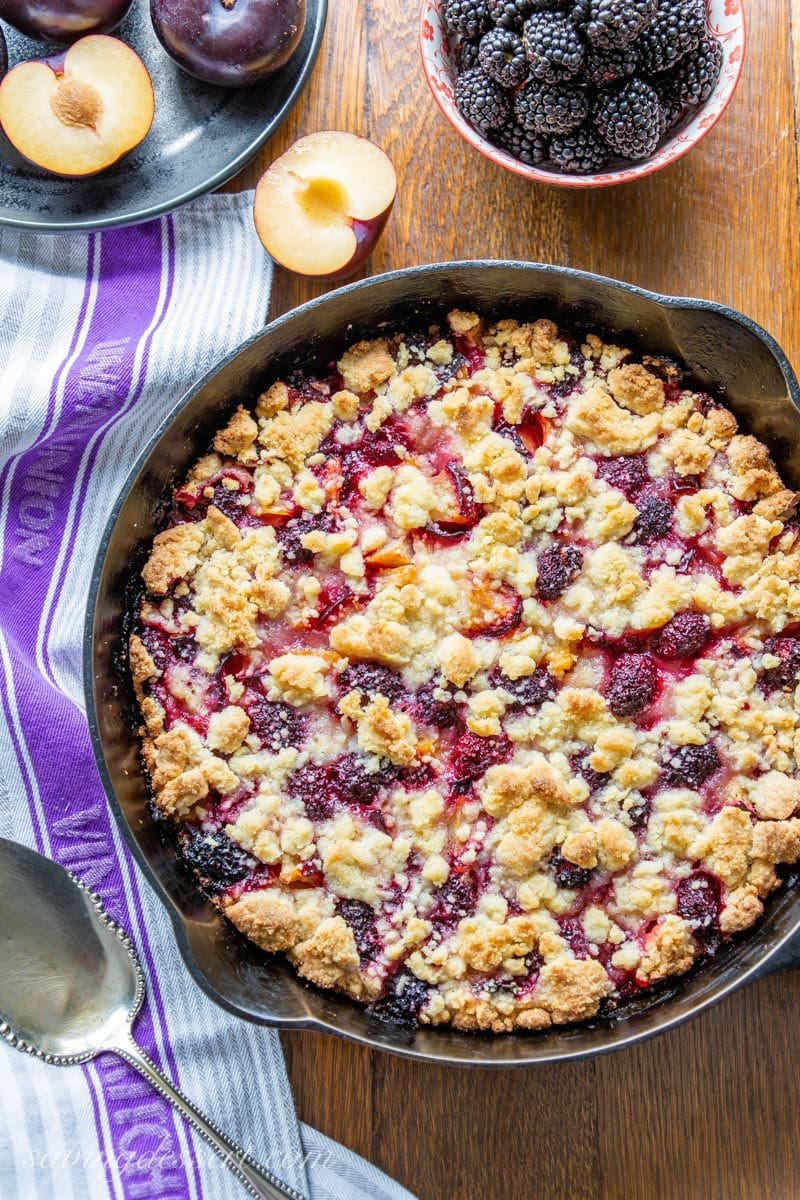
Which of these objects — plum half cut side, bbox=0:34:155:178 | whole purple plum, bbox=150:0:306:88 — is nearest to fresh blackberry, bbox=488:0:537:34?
whole purple plum, bbox=150:0:306:88

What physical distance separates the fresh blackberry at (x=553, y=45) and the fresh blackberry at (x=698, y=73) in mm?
257

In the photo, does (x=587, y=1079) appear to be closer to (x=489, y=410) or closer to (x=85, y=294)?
(x=489, y=410)

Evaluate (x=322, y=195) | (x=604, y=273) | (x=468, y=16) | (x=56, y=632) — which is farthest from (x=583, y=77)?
(x=56, y=632)

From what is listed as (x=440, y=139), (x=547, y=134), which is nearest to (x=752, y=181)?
(x=547, y=134)

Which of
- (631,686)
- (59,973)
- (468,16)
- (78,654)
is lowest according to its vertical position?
(59,973)

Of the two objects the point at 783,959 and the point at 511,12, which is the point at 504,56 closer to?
the point at 511,12

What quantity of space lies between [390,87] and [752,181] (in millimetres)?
867

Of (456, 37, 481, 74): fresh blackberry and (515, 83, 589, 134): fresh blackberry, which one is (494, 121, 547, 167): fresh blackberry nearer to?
(515, 83, 589, 134): fresh blackberry

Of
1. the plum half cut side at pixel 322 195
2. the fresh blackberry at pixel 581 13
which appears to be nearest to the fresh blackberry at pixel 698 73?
the fresh blackberry at pixel 581 13

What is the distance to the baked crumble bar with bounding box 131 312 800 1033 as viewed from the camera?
7.20ft

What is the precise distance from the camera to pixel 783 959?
1976 millimetres

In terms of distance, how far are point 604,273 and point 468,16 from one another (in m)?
0.62

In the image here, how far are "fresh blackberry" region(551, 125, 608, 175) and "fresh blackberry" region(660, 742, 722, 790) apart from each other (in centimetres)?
124

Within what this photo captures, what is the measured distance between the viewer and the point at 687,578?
2.30 metres
